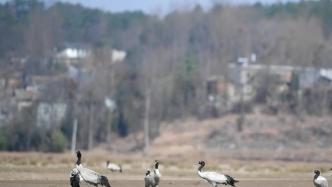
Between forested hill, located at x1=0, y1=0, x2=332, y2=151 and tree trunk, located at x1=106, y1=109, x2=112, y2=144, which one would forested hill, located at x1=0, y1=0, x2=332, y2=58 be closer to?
forested hill, located at x1=0, y1=0, x2=332, y2=151

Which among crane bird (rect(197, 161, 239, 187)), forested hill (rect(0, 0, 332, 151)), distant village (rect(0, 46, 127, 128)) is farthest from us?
forested hill (rect(0, 0, 332, 151))

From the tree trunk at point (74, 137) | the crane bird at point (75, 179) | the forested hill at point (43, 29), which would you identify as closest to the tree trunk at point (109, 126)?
the tree trunk at point (74, 137)

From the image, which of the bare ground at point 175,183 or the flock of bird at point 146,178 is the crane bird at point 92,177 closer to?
the flock of bird at point 146,178

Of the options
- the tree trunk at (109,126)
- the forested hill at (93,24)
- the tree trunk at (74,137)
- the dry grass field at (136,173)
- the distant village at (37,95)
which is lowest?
the dry grass field at (136,173)

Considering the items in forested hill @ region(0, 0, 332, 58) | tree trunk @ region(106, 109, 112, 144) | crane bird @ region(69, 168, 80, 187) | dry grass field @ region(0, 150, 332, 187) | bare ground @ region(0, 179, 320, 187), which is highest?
forested hill @ region(0, 0, 332, 58)

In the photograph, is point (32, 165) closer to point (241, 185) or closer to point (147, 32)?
point (241, 185)

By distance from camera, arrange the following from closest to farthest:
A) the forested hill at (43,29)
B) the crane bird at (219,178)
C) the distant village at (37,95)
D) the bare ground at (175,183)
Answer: the crane bird at (219,178), the bare ground at (175,183), the distant village at (37,95), the forested hill at (43,29)

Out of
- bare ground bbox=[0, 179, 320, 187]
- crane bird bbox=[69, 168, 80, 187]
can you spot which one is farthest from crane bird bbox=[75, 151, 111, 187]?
bare ground bbox=[0, 179, 320, 187]

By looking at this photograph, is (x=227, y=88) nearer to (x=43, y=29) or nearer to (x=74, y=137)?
(x=74, y=137)

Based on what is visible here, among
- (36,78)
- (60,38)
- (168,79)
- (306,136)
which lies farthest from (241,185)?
(60,38)

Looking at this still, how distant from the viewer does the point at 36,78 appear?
387 ft

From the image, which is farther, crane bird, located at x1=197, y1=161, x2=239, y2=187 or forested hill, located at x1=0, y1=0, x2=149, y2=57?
forested hill, located at x1=0, y1=0, x2=149, y2=57

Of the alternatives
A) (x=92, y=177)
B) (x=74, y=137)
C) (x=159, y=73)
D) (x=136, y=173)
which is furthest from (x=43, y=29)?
(x=92, y=177)

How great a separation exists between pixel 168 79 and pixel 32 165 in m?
56.0
